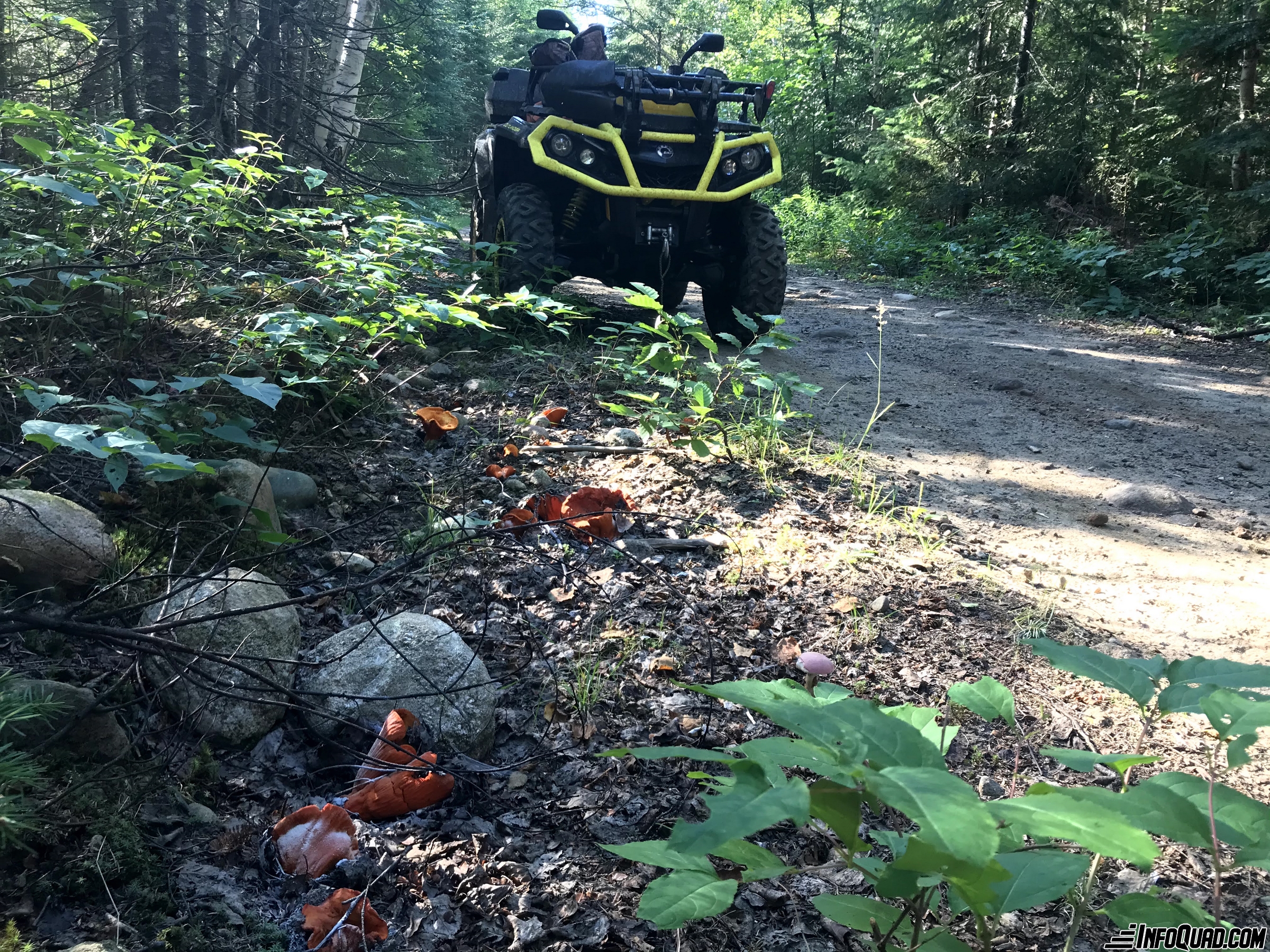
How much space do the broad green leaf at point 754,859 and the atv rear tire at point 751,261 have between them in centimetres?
524

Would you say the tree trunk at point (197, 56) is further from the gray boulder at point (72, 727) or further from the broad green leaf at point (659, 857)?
the broad green leaf at point (659, 857)

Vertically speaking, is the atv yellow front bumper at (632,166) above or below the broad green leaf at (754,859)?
above

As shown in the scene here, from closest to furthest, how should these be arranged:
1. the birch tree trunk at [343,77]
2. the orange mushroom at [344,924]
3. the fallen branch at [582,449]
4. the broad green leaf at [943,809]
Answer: the broad green leaf at [943,809]
the orange mushroom at [344,924]
the fallen branch at [582,449]
the birch tree trunk at [343,77]

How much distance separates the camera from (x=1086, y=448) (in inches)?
188

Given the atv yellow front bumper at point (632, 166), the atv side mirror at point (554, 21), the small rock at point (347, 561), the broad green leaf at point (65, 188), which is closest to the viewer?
the broad green leaf at point (65, 188)

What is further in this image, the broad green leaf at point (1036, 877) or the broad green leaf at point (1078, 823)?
the broad green leaf at point (1036, 877)

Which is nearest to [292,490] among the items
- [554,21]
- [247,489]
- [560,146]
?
[247,489]

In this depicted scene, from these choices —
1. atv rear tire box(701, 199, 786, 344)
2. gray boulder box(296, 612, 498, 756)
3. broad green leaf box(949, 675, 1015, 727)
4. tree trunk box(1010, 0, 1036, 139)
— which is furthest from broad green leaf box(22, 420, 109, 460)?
tree trunk box(1010, 0, 1036, 139)

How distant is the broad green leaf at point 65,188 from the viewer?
2.45 m

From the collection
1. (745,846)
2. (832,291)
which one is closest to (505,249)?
(745,846)

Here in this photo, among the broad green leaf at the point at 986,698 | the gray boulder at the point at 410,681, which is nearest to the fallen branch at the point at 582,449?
the gray boulder at the point at 410,681

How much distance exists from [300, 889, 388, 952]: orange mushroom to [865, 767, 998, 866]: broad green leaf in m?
1.26

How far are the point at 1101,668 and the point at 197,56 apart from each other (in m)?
8.25

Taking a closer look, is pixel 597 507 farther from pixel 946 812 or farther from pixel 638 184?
pixel 638 184
